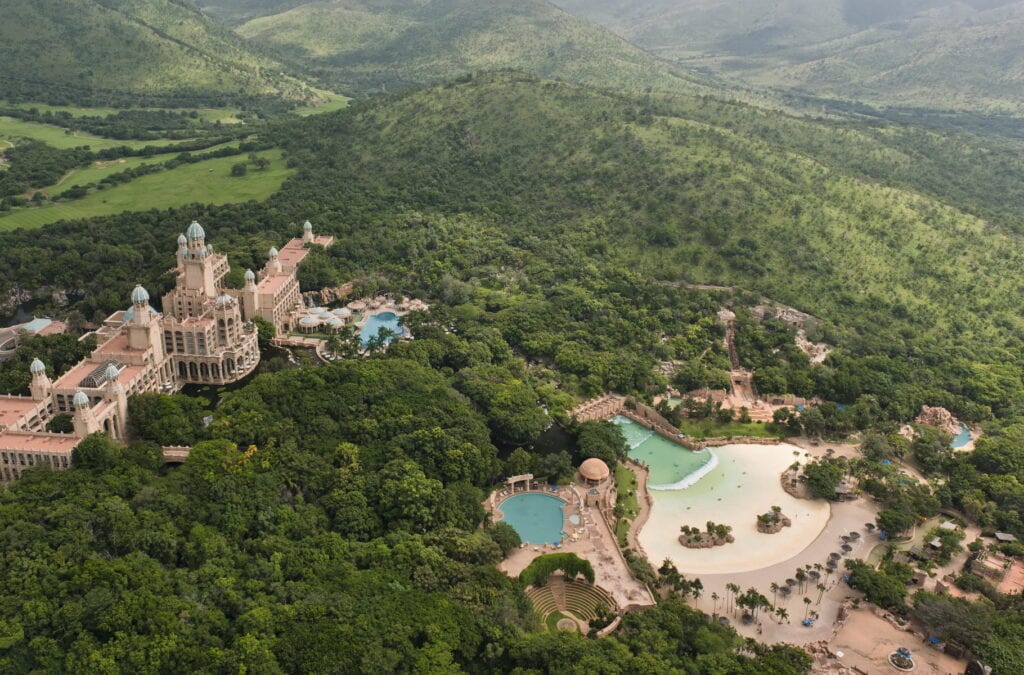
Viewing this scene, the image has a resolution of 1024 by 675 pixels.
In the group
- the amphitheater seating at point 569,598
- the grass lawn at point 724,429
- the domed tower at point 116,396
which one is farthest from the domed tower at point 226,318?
the grass lawn at point 724,429

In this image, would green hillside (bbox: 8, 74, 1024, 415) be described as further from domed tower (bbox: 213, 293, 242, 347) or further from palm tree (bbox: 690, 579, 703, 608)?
palm tree (bbox: 690, 579, 703, 608)

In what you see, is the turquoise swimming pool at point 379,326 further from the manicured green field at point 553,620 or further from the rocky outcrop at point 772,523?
the rocky outcrop at point 772,523

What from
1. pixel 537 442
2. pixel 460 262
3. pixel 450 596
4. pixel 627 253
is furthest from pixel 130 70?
pixel 450 596

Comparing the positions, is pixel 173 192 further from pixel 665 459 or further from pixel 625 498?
pixel 625 498

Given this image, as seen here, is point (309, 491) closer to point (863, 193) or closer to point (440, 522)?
point (440, 522)

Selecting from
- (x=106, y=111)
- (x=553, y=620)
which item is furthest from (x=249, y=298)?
(x=106, y=111)

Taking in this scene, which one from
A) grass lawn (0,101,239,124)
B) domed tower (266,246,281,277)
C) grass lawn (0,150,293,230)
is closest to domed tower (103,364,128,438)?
domed tower (266,246,281,277)

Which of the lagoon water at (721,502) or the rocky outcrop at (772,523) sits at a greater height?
the rocky outcrop at (772,523)
